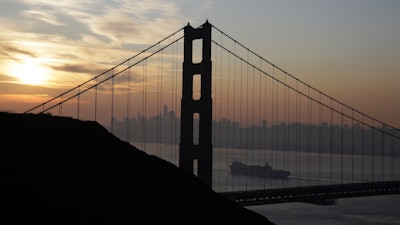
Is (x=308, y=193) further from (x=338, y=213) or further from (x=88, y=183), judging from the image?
(x=338, y=213)

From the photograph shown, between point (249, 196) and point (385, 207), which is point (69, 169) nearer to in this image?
point (249, 196)

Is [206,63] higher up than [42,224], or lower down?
higher up

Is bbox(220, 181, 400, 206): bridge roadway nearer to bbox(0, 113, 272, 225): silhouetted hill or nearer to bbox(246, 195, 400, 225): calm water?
bbox(0, 113, 272, 225): silhouetted hill

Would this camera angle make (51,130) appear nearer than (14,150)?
No

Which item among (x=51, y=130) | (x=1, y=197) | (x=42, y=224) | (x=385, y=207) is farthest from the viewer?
(x=385, y=207)

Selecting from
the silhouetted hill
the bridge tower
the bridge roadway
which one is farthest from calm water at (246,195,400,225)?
the silhouetted hill

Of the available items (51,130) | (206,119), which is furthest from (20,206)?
(206,119)

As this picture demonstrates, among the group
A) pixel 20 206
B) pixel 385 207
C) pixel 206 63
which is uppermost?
pixel 206 63
